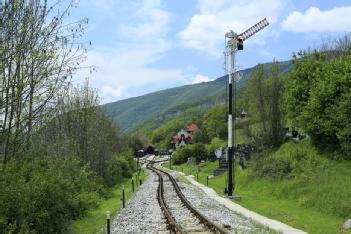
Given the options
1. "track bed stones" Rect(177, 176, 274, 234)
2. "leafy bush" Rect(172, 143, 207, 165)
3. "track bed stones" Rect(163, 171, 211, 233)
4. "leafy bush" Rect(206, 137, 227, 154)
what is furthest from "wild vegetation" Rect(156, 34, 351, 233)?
"leafy bush" Rect(206, 137, 227, 154)

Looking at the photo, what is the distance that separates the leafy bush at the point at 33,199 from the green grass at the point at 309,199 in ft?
29.1

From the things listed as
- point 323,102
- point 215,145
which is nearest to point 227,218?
point 323,102

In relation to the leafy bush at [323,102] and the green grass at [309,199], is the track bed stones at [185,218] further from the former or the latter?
the leafy bush at [323,102]

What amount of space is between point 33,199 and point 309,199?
16.1 metres

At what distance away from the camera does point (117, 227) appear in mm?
20812

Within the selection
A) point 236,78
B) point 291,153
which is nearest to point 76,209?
point 236,78

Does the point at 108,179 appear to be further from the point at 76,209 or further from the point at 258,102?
the point at 76,209

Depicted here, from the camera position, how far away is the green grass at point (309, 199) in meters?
22.5

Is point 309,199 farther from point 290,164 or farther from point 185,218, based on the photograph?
point 290,164

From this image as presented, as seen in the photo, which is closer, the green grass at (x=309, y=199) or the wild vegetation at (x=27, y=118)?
the wild vegetation at (x=27, y=118)

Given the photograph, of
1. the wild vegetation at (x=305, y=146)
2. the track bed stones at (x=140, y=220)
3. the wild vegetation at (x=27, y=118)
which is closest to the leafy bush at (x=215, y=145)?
the wild vegetation at (x=305, y=146)

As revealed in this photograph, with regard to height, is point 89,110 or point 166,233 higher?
point 89,110

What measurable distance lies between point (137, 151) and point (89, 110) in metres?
121

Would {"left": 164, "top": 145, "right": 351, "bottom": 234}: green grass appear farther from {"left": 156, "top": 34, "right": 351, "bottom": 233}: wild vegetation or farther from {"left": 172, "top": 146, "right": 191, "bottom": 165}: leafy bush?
{"left": 172, "top": 146, "right": 191, "bottom": 165}: leafy bush
